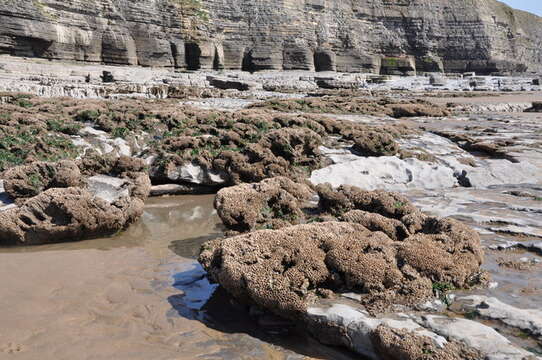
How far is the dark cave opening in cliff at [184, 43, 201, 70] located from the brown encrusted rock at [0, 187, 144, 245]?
35.3m

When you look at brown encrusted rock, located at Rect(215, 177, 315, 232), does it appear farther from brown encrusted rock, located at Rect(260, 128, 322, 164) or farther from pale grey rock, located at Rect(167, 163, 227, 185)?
brown encrusted rock, located at Rect(260, 128, 322, 164)

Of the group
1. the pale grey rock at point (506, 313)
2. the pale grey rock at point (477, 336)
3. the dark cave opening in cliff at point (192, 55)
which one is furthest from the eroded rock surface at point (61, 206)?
the dark cave opening in cliff at point (192, 55)

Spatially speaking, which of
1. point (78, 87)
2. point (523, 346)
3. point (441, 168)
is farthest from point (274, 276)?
point (78, 87)

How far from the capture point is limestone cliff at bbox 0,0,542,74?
3309 cm

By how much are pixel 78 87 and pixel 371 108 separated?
15609 mm

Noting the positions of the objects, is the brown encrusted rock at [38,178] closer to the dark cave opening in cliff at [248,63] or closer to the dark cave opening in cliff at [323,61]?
the dark cave opening in cliff at [248,63]

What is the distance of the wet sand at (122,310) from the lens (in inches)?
136

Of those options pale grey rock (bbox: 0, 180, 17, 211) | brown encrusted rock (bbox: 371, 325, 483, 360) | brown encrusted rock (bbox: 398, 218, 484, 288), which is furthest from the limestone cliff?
brown encrusted rock (bbox: 371, 325, 483, 360)

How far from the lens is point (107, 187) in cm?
775

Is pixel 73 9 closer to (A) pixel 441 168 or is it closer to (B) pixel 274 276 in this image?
(A) pixel 441 168

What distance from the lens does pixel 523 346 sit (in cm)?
314

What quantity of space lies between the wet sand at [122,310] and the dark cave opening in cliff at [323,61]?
146 ft

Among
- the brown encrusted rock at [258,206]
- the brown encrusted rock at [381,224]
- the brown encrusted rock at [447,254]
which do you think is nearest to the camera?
the brown encrusted rock at [447,254]

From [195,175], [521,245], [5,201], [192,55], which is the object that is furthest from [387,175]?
[192,55]
